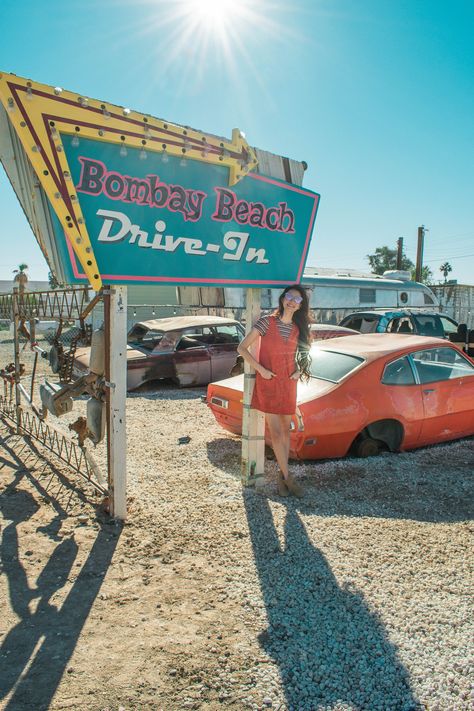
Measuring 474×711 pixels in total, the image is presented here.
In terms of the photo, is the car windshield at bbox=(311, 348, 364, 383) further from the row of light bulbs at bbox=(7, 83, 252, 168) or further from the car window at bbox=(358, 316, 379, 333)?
the car window at bbox=(358, 316, 379, 333)

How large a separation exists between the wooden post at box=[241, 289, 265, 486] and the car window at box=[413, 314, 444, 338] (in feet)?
26.1

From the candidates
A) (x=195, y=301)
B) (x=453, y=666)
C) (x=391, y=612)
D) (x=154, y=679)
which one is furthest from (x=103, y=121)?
(x=195, y=301)

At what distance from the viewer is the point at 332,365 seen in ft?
18.3

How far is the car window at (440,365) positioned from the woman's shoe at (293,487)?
211 cm

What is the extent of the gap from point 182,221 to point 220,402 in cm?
246

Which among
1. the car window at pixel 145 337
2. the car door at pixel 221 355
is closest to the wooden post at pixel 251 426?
the car door at pixel 221 355

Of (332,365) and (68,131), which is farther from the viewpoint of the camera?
(332,365)

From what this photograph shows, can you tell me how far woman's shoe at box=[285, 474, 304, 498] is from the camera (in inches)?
176

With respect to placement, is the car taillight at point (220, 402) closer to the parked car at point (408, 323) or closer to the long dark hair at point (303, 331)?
the long dark hair at point (303, 331)

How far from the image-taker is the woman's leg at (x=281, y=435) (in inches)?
176

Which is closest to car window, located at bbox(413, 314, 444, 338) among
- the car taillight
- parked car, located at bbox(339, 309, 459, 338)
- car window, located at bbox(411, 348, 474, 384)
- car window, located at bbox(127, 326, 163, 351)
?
Answer: parked car, located at bbox(339, 309, 459, 338)

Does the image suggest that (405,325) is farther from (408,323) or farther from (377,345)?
(377,345)

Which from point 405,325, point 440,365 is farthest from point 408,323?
point 440,365

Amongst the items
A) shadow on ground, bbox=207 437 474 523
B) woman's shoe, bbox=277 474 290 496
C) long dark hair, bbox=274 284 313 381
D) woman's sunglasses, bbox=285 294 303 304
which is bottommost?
Result: shadow on ground, bbox=207 437 474 523
